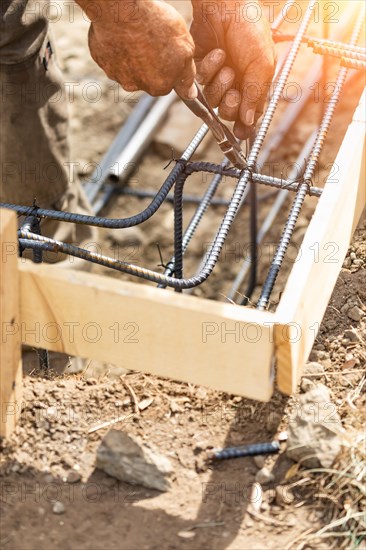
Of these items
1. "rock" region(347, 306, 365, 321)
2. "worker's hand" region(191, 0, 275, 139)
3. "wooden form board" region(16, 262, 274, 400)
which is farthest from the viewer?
"worker's hand" region(191, 0, 275, 139)

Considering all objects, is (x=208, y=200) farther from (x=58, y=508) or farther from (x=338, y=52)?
(x=58, y=508)

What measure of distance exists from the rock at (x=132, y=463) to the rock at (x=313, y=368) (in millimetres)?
572

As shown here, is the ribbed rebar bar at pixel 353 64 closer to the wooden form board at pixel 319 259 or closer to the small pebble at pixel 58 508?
the wooden form board at pixel 319 259

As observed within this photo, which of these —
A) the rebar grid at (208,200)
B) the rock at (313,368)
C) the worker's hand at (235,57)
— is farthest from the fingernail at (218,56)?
the rock at (313,368)

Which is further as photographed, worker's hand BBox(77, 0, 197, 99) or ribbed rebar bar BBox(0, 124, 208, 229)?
ribbed rebar bar BBox(0, 124, 208, 229)

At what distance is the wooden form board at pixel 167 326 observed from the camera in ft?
7.65

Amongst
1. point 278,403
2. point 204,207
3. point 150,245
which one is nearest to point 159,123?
point 150,245

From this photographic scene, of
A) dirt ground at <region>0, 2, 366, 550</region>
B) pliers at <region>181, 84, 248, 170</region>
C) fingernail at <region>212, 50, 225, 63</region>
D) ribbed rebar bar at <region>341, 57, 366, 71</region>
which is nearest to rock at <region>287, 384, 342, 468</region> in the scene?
dirt ground at <region>0, 2, 366, 550</region>

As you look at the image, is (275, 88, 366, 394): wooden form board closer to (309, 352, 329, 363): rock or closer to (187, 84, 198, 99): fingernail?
→ (309, 352, 329, 363): rock

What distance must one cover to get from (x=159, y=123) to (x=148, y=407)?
3.48 meters

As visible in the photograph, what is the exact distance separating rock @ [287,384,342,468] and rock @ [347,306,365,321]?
1.87 feet

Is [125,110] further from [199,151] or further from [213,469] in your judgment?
[213,469]

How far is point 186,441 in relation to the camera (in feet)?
8.94

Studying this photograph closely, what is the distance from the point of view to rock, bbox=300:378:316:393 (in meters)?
2.80
